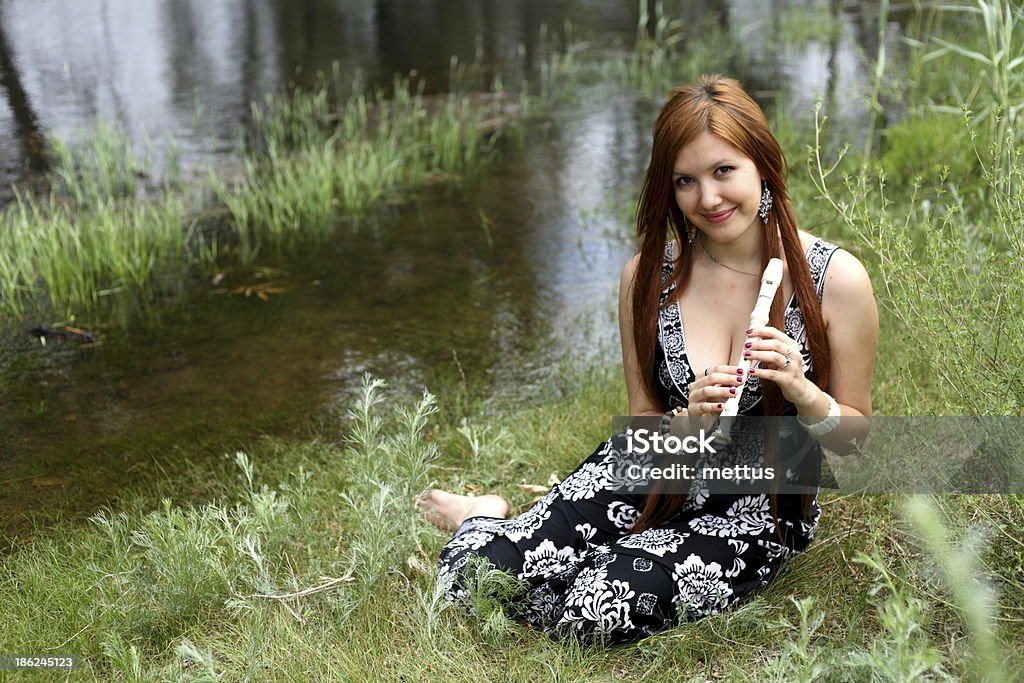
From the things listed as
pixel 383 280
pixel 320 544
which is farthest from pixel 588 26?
pixel 320 544

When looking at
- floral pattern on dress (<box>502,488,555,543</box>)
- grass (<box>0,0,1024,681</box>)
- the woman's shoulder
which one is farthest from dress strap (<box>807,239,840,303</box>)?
floral pattern on dress (<box>502,488,555,543</box>)

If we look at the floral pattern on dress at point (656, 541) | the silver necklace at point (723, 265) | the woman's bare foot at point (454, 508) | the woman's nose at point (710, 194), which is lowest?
the woman's bare foot at point (454, 508)

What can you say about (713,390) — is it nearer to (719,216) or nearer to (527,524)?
(719,216)

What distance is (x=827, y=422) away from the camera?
2656 millimetres

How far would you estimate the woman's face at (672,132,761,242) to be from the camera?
2686 millimetres

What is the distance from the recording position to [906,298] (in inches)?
103

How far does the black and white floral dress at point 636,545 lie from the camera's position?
2721 mm

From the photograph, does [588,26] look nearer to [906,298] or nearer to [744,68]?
[744,68]

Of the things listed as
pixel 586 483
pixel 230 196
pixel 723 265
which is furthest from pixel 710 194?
pixel 230 196

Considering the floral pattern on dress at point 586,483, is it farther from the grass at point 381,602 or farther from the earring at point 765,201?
the earring at point 765,201

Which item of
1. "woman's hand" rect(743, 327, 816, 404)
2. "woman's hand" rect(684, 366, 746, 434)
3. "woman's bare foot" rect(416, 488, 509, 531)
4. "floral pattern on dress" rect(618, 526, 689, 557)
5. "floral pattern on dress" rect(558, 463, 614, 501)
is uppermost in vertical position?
"woman's hand" rect(743, 327, 816, 404)

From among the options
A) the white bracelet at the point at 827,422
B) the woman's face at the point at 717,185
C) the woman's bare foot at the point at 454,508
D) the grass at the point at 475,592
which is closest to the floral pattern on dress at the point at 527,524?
the grass at the point at 475,592

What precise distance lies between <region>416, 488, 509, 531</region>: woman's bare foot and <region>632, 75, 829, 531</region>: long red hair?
59cm

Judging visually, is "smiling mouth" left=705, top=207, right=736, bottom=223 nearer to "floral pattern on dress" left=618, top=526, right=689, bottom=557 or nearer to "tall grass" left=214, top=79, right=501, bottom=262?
"floral pattern on dress" left=618, top=526, right=689, bottom=557
